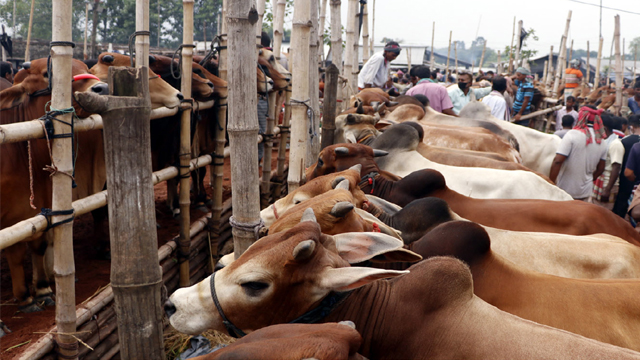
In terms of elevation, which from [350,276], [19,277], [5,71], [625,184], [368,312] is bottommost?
[19,277]

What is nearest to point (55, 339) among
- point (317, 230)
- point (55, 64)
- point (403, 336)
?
point (55, 64)

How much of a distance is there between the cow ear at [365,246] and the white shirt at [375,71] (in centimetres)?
937

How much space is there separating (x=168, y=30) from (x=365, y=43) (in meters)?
24.5

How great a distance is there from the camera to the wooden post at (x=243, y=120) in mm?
2977

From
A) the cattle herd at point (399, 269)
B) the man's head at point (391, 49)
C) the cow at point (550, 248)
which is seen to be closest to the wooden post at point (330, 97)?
the cattle herd at point (399, 269)

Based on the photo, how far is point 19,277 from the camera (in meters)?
4.30

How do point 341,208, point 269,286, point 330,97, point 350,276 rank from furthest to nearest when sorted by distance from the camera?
point 330,97 < point 341,208 < point 269,286 < point 350,276

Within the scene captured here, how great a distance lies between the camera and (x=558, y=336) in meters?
1.98

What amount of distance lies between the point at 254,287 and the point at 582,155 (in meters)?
6.30

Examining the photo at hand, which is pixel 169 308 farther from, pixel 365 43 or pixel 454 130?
pixel 365 43

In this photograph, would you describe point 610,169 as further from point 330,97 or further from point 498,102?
point 330,97

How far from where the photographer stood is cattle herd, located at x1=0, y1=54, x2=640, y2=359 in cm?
201

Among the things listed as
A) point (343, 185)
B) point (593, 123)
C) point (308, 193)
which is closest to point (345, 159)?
point (308, 193)

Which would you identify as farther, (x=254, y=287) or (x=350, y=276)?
(x=254, y=287)
